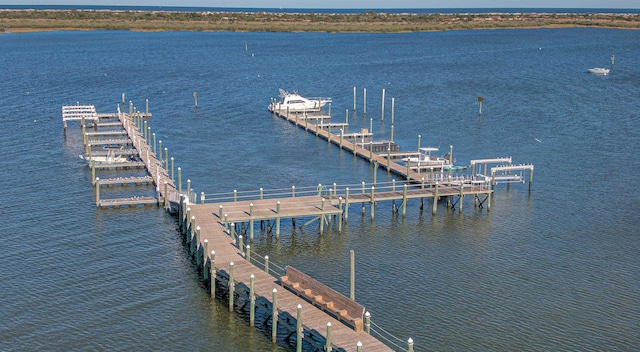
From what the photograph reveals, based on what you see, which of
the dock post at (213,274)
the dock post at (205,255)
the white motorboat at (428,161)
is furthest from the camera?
the white motorboat at (428,161)

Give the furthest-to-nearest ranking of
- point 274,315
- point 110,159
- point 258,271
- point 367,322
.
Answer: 1. point 110,159
2. point 258,271
3. point 274,315
4. point 367,322

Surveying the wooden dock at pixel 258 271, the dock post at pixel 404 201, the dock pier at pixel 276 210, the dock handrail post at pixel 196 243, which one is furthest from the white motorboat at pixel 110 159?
the dock post at pixel 404 201

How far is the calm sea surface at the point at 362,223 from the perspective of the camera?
34.8m

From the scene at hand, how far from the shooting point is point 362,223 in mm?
48094

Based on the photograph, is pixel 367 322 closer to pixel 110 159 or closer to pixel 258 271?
pixel 258 271

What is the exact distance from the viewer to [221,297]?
37438 mm

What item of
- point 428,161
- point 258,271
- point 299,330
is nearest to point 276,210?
point 258,271

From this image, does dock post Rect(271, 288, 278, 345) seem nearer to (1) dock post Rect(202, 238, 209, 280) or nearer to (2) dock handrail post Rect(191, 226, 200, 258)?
(1) dock post Rect(202, 238, 209, 280)

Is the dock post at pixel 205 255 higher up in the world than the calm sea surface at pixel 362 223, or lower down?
higher up

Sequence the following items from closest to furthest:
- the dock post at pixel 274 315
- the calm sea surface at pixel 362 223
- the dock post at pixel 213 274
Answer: the dock post at pixel 274 315
the calm sea surface at pixel 362 223
the dock post at pixel 213 274

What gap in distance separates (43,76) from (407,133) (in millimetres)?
55186

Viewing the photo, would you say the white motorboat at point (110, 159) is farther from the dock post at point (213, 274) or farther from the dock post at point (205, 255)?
the dock post at point (213, 274)

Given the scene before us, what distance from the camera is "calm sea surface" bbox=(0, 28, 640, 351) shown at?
34.8 meters

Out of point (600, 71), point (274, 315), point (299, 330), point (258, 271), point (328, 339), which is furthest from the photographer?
point (600, 71)
